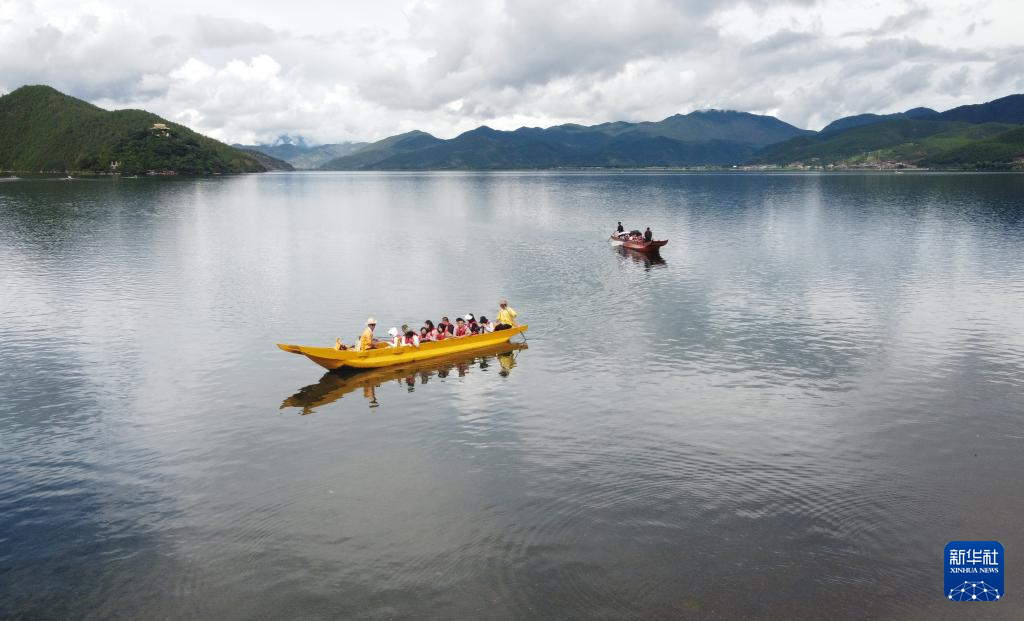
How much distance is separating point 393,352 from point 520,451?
48.9 feet

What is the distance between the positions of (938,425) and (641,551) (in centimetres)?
1845

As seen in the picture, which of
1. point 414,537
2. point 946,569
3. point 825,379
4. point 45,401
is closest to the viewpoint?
point 946,569

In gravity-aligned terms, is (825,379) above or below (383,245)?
below

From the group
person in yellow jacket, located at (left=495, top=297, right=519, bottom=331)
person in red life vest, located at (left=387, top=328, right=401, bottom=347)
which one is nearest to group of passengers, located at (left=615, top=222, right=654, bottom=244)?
person in yellow jacket, located at (left=495, top=297, right=519, bottom=331)

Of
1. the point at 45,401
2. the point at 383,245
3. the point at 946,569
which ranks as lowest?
the point at 946,569

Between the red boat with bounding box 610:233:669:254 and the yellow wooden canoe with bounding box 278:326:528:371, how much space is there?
1726 inches

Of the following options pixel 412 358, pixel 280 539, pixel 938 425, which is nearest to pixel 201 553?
pixel 280 539

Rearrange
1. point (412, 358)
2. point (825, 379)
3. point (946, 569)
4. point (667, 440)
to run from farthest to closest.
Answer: point (412, 358) → point (825, 379) → point (667, 440) → point (946, 569)

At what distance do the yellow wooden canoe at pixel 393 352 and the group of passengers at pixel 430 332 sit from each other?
0.48 meters

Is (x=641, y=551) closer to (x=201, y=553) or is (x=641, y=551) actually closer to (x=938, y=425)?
(x=201, y=553)

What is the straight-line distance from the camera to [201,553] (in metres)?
21.3

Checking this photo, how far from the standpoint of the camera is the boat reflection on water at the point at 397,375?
3625cm

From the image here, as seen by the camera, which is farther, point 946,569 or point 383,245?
point 383,245

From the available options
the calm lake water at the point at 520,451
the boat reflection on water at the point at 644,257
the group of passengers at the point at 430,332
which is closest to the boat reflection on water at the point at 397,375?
the calm lake water at the point at 520,451
